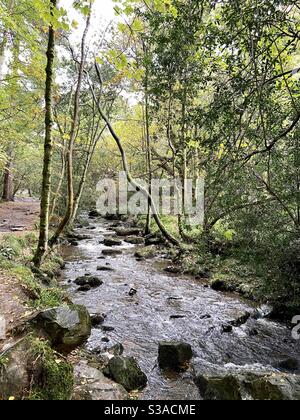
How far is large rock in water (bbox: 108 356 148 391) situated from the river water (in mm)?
170

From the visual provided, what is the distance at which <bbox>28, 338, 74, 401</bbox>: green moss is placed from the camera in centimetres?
338

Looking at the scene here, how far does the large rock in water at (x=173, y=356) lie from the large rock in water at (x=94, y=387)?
1214mm

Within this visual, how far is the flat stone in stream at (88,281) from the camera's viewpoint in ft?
29.3

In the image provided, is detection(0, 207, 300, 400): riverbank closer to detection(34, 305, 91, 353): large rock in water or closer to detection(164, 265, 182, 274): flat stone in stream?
detection(34, 305, 91, 353): large rock in water

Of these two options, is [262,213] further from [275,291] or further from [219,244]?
[219,244]

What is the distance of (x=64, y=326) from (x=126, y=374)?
118 cm

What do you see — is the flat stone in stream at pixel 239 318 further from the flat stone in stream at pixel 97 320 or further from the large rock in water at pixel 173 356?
the flat stone in stream at pixel 97 320

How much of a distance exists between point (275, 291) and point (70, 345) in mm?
4909

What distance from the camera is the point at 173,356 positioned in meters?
5.05

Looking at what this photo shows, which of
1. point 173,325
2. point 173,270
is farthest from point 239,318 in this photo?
point 173,270

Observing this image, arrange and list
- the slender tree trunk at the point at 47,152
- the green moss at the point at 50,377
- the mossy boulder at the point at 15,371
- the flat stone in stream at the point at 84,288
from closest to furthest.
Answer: the mossy boulder at the point at 15,371
the green moss at the point at 50,377
the slender tree trunk at the point at 47,152
the flat stone in stream at the point at 84,288

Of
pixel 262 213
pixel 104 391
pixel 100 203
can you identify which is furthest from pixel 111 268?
pixel 100 203

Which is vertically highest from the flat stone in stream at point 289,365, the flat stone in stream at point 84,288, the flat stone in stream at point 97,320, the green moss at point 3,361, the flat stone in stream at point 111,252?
the green moss at point 3,361

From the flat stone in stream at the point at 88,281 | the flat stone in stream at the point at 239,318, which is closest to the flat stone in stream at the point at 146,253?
the flat stone in stream at the point at 88,281
